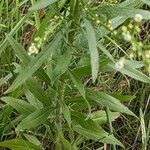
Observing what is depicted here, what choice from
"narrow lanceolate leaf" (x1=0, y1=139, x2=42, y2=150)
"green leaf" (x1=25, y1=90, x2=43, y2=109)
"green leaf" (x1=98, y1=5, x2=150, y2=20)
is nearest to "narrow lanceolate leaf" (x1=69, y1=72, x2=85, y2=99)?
"green leaf" (x1=98, y1=5, x2=150, y2=20)

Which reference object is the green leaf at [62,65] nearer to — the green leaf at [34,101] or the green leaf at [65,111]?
the green leaf at [65,111]

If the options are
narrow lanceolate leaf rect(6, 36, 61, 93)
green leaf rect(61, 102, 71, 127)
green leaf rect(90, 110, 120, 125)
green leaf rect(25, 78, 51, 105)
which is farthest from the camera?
green leaf rect(90, 110, 120, 125)

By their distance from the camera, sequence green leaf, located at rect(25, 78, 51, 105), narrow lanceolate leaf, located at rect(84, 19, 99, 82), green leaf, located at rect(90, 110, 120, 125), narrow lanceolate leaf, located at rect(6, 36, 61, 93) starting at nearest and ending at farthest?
narrow lanceolate leaf, located at rect(84, 19, 99, 82) < narrow lanceolate leaf, located at rect(6, 36, 61, 93) < green leaf, located at rect(25, 78, 51, 105) < green leaf, located at rect(90, 110, 120, 125)

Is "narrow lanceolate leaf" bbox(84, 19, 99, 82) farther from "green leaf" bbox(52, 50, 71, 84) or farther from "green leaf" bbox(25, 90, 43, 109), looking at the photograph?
"green leaf" bbox(25, 90, 43, 109)

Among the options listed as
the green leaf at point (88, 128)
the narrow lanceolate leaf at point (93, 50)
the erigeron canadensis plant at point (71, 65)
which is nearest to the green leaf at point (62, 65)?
the erigeron canadensis plant at point (71, 65)

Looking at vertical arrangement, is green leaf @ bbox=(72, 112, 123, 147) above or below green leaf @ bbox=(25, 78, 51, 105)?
below

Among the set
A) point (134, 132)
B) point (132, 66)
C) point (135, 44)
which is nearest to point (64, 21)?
point (132, 66)

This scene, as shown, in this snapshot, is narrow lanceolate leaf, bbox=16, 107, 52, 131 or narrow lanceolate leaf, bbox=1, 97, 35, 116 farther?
narrow lanceolate leaf, bbox=1, 97, 35, 116

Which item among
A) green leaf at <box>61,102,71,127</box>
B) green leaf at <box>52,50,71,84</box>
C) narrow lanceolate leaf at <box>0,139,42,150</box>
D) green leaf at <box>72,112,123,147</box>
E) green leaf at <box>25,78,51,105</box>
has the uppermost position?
green leaf at <box>52,50,71,84</box>

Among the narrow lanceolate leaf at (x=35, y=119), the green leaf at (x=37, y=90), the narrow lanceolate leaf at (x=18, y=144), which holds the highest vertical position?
the green leaf at (x=37, y=90)
